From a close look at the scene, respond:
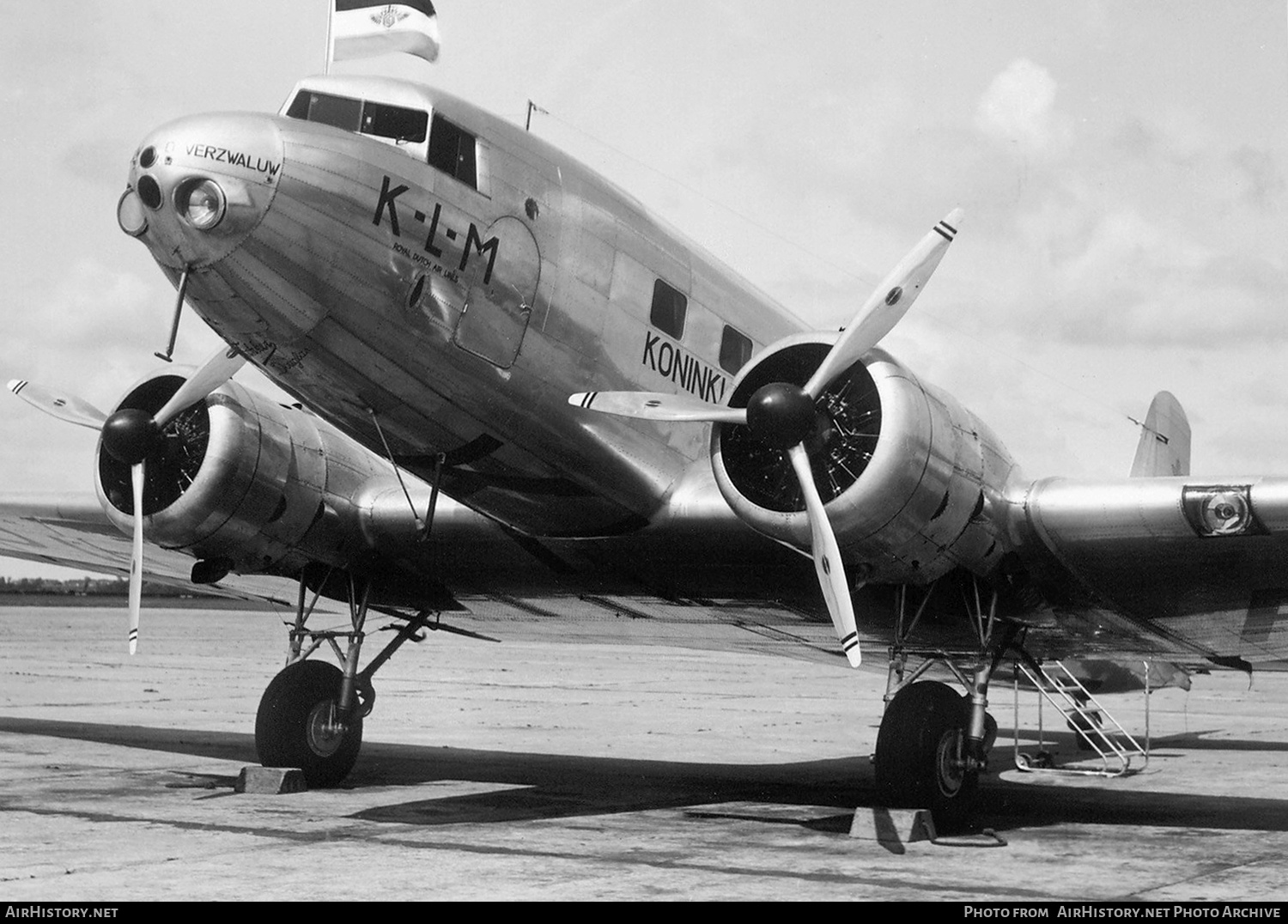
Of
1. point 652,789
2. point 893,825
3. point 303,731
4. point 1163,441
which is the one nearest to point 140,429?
point 303,731

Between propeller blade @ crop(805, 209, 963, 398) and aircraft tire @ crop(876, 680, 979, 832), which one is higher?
propeller blade @ crop(805, 209, 963, 398)

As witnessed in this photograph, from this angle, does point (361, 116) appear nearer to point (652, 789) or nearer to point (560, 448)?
point (560, 448)

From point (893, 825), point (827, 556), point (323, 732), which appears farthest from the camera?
point (323, 732)

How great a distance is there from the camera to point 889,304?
9.36 metres

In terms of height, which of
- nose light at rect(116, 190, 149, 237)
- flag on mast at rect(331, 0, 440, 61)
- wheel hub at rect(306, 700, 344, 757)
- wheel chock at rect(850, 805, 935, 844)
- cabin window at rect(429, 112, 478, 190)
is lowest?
wheel chock at rect(850, 805, 935, 844)

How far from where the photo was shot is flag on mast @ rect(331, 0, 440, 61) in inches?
409

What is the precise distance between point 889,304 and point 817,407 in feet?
2.58

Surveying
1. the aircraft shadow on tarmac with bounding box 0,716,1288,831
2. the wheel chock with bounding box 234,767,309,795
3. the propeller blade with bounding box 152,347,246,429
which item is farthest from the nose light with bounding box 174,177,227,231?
the wheel chock with bounding box 234,767,309,795

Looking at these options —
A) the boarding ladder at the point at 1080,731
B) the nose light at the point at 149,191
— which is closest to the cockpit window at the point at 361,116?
the nose light at the point at 149,191

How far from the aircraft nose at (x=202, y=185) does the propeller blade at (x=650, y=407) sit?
90.1 inches

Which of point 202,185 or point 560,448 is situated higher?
point 202,185

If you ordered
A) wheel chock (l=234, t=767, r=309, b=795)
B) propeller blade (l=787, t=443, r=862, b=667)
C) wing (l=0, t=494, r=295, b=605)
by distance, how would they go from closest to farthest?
propeller blade (l=787, t=443, r=862, b=667) < wheel chock (l=234, t=767, r=309, b=795) < wing (l=0, t=494, r=295, b=605)

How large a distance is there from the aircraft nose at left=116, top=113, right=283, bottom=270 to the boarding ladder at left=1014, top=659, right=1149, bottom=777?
8.08 metres

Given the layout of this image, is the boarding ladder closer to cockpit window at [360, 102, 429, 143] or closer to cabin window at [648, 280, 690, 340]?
cabin window at [648, 280, 690, 340]
